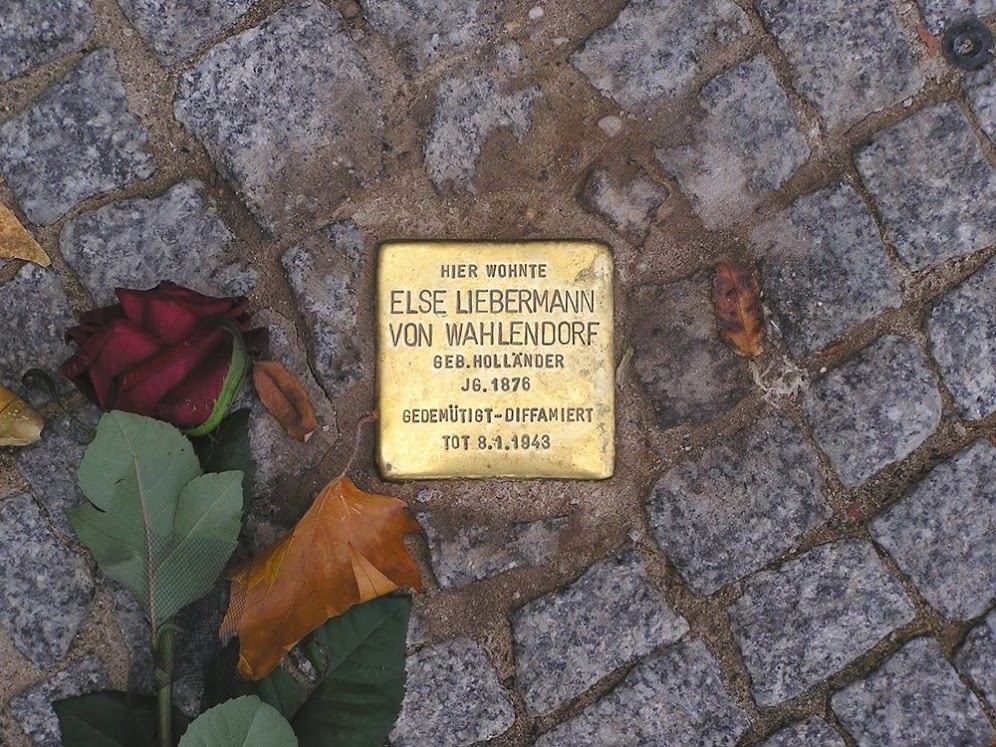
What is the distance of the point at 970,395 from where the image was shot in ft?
4.69

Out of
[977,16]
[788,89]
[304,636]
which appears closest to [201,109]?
[304,636]

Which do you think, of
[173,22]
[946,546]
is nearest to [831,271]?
[946,546]

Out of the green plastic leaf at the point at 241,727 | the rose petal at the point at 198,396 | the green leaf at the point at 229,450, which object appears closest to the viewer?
the green plastic leaf at the point at 241,727

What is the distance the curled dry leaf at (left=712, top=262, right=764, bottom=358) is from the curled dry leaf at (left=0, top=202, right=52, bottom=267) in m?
1.13

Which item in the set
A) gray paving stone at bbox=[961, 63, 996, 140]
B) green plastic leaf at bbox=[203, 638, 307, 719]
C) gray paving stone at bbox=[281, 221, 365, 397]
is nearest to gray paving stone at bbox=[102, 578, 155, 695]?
green plastic leaf at bbox=[203, 638, 307, 719]

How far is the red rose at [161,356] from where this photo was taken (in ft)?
4.00

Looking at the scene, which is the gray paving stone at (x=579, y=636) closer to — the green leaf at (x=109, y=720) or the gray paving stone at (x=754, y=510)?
the gray paving stone at (x=754, y=510)

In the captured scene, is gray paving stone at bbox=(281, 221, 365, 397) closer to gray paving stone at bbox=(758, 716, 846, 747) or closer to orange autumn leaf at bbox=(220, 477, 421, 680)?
orange autumn leaf at bbox=(220, 477, 421, 680)

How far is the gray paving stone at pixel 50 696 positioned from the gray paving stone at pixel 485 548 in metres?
0.60

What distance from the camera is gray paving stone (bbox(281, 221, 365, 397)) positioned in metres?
1.43

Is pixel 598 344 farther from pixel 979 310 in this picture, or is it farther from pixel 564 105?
pixel 979 310

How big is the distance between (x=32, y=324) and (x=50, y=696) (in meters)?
0.62

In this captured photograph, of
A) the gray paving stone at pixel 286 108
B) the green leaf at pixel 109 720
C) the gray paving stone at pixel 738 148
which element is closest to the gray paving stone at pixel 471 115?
the gray paving stone at pixel 286 108

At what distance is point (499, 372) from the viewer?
1416mm
